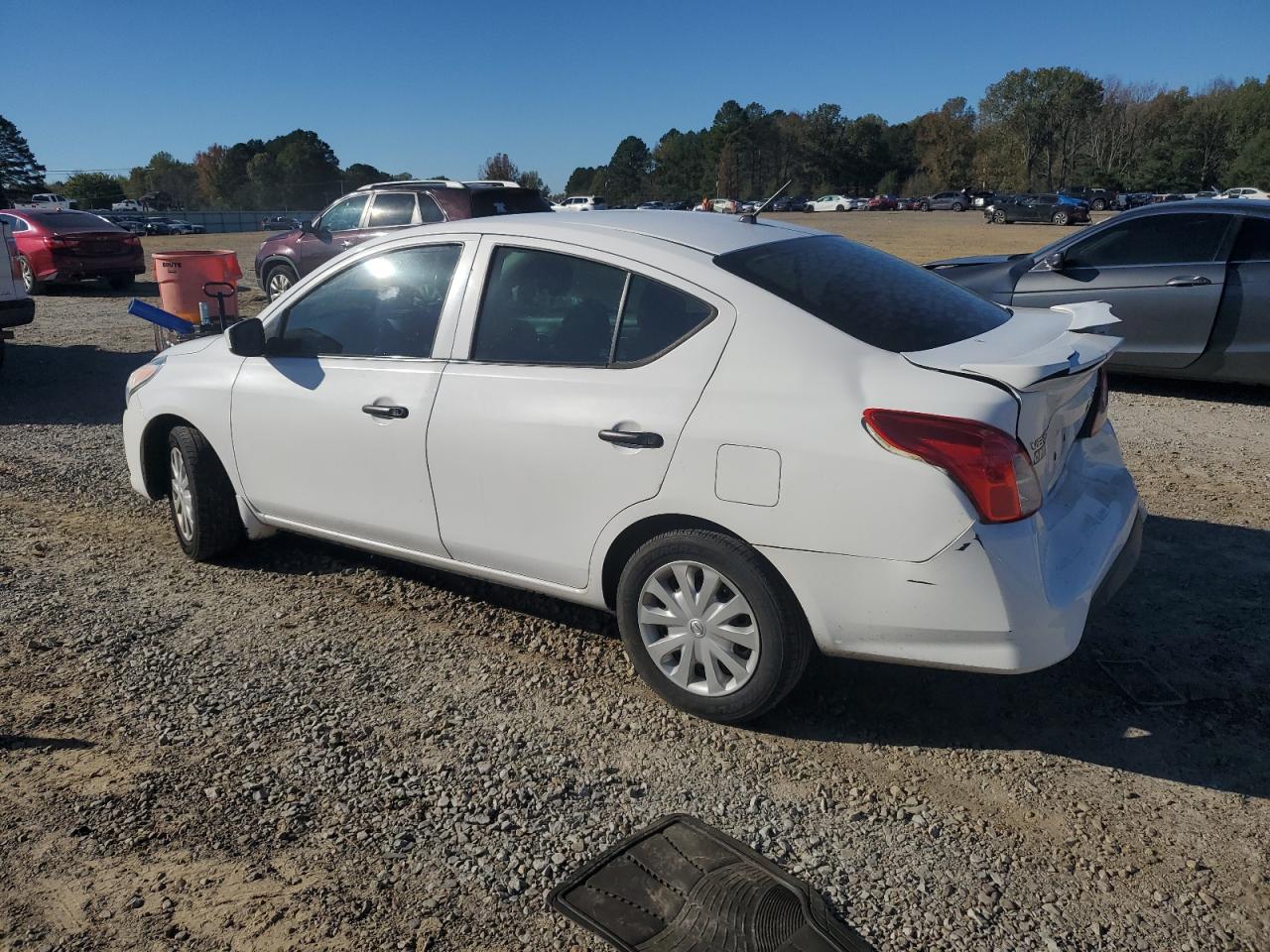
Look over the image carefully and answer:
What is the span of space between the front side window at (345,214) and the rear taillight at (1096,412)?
12.2 meters

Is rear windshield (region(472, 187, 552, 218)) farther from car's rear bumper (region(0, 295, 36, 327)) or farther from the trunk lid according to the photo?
the trunk lid

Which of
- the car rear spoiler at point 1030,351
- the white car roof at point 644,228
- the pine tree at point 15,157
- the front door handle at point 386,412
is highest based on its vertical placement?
the pine tree at point 15,157

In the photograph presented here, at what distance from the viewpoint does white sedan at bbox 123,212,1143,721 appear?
2.91 m

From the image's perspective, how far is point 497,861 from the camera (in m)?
2.78

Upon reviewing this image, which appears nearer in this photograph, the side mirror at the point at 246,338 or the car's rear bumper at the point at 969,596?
the car's rear bumper at the point at 969,596

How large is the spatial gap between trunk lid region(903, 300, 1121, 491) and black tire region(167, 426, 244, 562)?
3332 millimetres

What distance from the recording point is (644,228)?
12.4 ft

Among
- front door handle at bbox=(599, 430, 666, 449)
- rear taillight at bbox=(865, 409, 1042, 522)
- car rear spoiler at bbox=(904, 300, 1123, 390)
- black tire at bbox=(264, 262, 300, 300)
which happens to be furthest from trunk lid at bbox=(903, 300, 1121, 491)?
black tire at bbox=(264, 262, 300, 300)

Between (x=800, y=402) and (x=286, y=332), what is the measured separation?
256 cm

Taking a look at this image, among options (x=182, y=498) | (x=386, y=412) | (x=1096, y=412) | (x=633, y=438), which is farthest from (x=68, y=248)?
(x=1096, y=412)

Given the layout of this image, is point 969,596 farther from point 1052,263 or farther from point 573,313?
point 1052,263

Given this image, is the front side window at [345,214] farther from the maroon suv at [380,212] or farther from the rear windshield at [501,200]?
the rear windshield at [501,200]

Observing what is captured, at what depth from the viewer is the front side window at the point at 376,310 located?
404cm

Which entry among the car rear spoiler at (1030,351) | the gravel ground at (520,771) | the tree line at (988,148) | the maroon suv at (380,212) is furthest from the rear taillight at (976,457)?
the tree line at (988,148)
